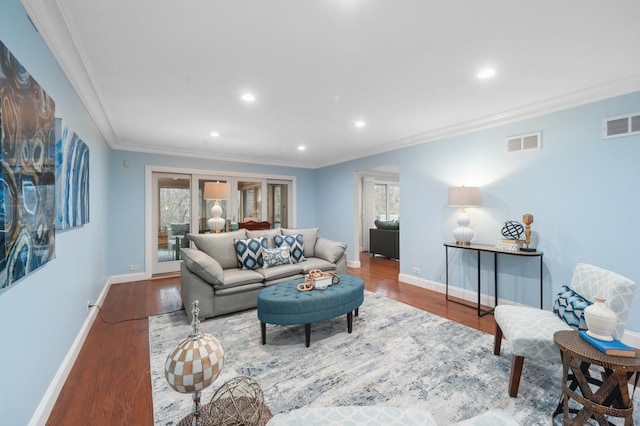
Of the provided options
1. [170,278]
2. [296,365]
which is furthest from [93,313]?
[296,365]

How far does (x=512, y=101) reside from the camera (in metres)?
2.95

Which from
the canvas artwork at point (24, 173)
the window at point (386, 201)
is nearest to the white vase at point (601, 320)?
the canvas artwork at point (24, 173)

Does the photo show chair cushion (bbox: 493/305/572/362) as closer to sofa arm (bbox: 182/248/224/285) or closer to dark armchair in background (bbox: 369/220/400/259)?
sofa arm (bbox: 182/248/224/285)

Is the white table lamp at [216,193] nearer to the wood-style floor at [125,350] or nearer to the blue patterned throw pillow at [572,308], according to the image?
the wood-style floor at [125,350]

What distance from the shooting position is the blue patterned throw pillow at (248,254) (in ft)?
11.9

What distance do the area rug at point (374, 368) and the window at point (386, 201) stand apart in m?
5.69

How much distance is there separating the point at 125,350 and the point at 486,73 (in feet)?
13.2

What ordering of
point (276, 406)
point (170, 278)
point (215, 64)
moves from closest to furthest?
point (276, 406)
point (215, 64)
point (170, 278)

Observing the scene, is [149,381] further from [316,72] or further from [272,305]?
[316,72]

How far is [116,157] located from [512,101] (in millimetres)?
5888

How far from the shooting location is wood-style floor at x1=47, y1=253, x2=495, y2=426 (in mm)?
1726

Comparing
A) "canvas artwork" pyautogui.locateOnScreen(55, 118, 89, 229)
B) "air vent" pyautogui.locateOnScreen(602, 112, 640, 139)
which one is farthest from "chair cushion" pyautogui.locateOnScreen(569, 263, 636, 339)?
"canvas artwork" pyautogui.locateOnScreen(55, 118, 89, 229)

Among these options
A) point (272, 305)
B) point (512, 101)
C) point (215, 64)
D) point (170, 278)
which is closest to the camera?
point (215, 64)

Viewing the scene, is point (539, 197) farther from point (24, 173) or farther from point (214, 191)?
point (24, 173)
